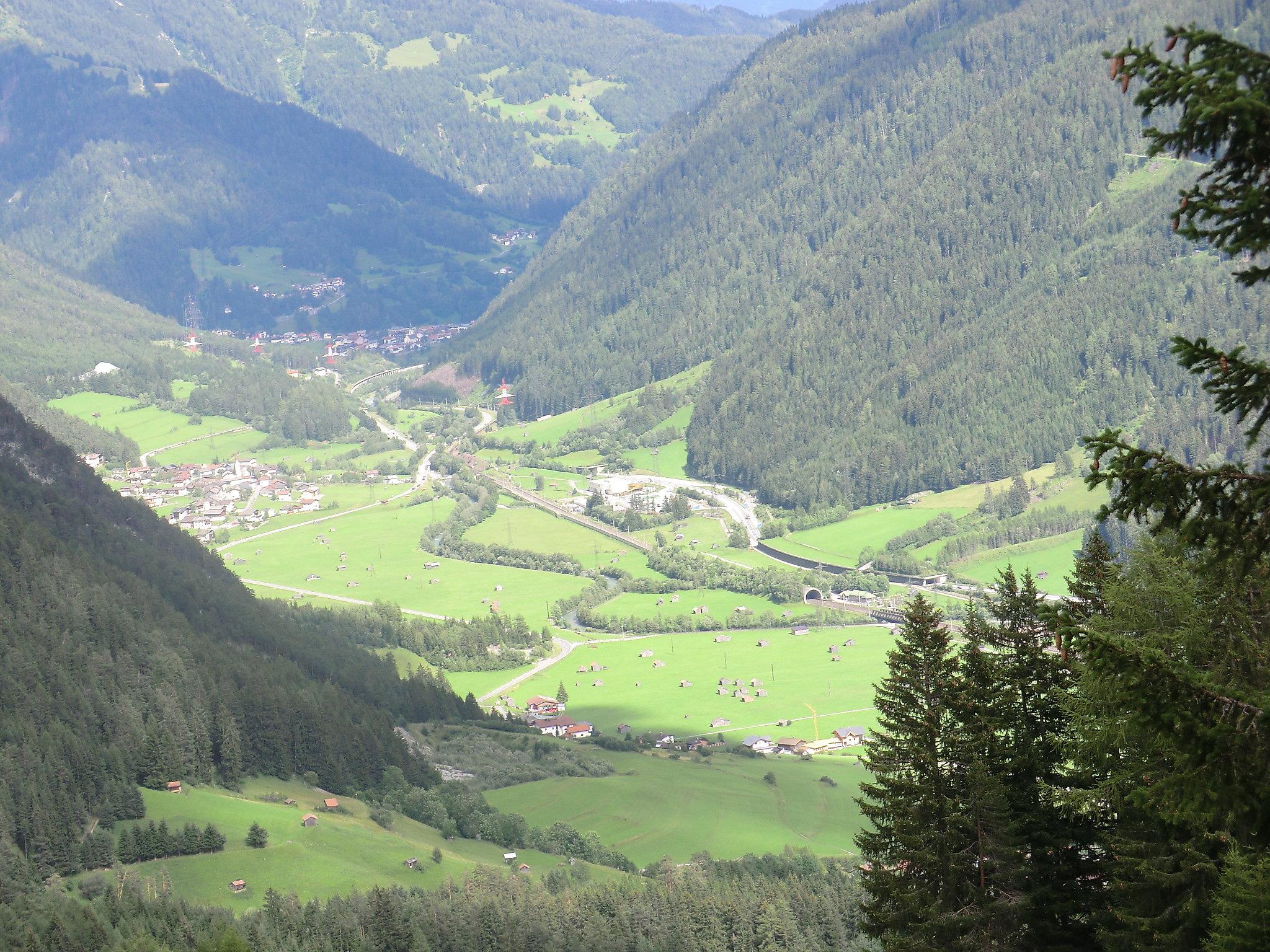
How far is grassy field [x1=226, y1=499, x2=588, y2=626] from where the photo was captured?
169 m

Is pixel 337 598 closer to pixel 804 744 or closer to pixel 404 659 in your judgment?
pixel 404 659

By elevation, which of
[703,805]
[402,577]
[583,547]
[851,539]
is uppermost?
[851,539]

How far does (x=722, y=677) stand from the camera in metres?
142

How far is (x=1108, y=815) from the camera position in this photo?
32.7 m

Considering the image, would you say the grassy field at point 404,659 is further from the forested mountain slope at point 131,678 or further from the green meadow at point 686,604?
the green meadow at point 686,604

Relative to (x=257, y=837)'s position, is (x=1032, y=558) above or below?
above

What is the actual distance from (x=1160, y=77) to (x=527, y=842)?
89.5m

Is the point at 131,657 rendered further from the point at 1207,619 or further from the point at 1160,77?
the point at 1160,77

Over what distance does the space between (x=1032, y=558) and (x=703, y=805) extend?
3138 inches

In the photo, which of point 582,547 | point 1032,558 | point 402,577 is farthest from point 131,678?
point 1032,558

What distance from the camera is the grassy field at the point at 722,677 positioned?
5103 inches

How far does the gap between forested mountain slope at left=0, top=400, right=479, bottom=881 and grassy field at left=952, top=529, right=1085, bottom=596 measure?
70.9 m

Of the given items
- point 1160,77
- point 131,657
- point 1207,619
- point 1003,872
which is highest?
point 1160,77

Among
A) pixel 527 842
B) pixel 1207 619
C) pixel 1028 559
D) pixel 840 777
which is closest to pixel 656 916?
pixel 527 842
